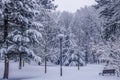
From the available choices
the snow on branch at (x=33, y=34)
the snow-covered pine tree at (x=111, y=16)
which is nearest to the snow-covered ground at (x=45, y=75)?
the snow on branch at (x=33, y=34)

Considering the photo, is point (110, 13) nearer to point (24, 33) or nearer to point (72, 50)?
point (24, 33)

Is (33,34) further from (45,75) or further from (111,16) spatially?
(45,75)

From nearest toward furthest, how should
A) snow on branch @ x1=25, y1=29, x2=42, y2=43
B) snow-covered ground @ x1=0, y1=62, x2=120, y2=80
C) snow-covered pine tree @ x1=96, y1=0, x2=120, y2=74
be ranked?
snow-covered pine tree @ x1=96, y1=0, x2=120, y2=74 < snow on branch @ x1=25, y1=29, x2=42, y2=43 < snow-covered ground @ x1=0, y1=62, x2=120, y2=80

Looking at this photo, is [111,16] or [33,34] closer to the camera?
[111,16]

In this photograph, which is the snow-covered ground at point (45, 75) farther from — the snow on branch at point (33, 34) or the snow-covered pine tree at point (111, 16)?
the snow-covered pine tree at point (111, 16)

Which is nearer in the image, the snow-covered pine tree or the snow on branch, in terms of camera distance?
the snow-covered pine tree

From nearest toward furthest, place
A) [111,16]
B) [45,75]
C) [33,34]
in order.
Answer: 1. [111,16]
2. [33,34]
3. [45,75]

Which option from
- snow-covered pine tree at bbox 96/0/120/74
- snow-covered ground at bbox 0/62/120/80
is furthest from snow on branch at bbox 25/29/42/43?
snow-covered ground at bbox 0/62/120/80

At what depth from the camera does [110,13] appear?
62.6 ft

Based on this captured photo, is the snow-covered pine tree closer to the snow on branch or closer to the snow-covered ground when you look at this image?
the snow on branch

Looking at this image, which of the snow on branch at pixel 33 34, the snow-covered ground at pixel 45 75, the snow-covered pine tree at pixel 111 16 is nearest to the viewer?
the snow-covered pine tree at pixel 111 16

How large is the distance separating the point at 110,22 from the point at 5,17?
28.8 feet

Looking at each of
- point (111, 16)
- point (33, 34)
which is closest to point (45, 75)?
point (33, 34)

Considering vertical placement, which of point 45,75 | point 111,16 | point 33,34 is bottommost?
point 45,75
